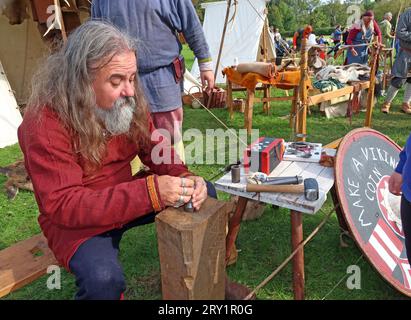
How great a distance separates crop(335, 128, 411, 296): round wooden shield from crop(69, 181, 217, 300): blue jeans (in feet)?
4.00

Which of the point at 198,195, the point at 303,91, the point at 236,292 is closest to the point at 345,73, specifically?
the point at 303,91

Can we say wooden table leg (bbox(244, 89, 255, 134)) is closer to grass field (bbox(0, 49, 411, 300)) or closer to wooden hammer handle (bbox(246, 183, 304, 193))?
grass field (bbox(0, 49, 411, 300))

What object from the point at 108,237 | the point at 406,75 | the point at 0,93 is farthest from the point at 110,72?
the point at 406,75

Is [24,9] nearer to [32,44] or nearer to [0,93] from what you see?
[0,93]

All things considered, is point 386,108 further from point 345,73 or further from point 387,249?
point 387,249

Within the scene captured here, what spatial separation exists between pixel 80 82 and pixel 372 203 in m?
1.81

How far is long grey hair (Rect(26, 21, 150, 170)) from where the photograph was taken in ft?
5.44

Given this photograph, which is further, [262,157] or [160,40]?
[160,40]

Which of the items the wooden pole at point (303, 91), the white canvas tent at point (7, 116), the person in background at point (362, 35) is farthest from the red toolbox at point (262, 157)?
the person in background at point (362, 35)

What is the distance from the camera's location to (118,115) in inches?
71.6

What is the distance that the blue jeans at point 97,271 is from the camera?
156cm

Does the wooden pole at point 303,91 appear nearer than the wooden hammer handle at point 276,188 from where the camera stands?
No

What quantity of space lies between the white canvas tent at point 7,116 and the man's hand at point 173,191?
4.42 meters

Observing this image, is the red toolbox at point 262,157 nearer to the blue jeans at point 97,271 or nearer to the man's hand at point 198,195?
the man's hand at point 198,195
